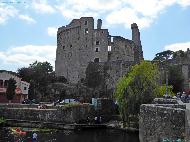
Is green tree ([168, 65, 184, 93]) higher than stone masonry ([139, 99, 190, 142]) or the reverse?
higher

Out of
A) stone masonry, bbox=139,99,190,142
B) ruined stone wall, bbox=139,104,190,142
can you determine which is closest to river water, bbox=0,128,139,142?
ruined stone wall, bbox=139,104,190,142

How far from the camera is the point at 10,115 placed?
2158 inches

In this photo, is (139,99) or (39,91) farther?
(39,91)

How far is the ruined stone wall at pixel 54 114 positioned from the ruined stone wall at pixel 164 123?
103 feet

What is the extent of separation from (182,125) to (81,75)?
69.7 metres

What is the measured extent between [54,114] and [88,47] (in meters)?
36.1

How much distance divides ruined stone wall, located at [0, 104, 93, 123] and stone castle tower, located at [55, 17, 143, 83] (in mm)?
31338

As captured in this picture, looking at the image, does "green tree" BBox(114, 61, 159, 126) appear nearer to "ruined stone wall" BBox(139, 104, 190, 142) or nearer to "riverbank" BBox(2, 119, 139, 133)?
"riverbank" BBox(2, 119, 139, 133)

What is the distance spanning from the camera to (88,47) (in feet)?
283

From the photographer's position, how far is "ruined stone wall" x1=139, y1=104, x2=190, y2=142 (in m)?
16.0

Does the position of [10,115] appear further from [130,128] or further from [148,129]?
[148,129]

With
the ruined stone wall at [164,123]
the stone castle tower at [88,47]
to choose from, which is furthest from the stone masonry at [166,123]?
the stone castle tower at [88,47]

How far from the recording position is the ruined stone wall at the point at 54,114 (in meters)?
52.0

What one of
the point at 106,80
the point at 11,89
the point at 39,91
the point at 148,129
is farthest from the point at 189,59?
the point at 148,129
